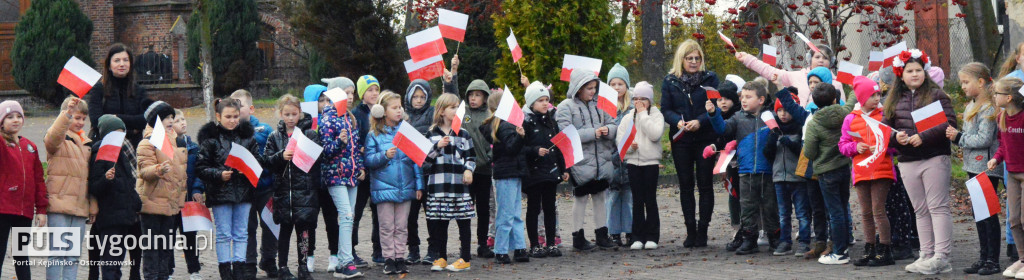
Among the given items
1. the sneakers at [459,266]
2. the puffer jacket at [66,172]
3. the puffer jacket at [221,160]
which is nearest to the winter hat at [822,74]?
the sneakers at [459,266]

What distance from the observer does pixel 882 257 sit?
27.6 ft

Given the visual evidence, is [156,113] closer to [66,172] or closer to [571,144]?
[66,172]

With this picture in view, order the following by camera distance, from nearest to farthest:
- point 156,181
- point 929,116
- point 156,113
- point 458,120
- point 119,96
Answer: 1. point 929,116
2. point 156,181
3. point 156,113
4. point 458,120
5. point 119,96

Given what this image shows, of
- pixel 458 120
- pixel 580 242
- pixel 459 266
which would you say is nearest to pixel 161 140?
pixel 458 120

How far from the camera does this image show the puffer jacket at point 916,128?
25.7 ft

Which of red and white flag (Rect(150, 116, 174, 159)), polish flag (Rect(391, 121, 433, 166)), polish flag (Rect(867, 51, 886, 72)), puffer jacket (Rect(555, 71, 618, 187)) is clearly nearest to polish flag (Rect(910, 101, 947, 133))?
polish flag (Rect(867, 51, 886, 72))

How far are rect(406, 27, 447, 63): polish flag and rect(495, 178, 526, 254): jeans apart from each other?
1.62 metres

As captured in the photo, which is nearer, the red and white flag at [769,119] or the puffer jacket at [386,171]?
the puffer jacket at [386,171]

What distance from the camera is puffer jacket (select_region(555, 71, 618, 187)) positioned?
9.99m

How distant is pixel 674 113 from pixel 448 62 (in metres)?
17.7

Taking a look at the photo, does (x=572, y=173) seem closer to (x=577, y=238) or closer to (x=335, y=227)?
(x=577, y=238)

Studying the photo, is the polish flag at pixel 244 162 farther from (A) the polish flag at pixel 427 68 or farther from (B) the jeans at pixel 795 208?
(B) the jeans at pixel 795 208

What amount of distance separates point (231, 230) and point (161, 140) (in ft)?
3.14

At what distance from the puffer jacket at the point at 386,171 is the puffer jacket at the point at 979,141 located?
94.8 inches
